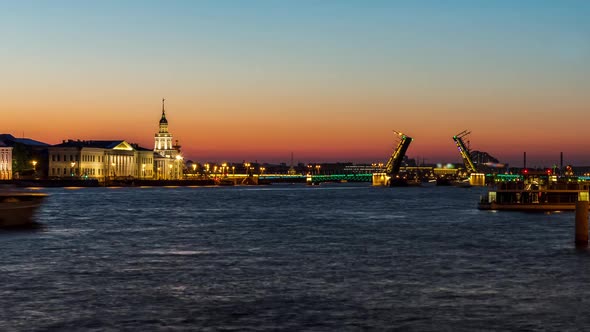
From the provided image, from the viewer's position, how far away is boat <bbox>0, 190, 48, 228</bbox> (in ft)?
142

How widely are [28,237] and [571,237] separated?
2338 centimetres

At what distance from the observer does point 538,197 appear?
60875 mm

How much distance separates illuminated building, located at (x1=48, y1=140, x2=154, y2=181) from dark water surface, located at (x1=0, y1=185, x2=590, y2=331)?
13336 centimetres

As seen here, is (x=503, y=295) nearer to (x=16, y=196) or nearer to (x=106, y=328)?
(x=106, y=328)

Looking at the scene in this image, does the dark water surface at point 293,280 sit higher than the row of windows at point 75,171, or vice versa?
the row of windows at point 75,171

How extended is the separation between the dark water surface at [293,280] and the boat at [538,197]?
18474 mm

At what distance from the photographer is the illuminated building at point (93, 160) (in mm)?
169625

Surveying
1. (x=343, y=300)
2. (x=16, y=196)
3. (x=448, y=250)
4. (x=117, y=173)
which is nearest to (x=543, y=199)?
(x=448, y=250)

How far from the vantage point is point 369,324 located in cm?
1641

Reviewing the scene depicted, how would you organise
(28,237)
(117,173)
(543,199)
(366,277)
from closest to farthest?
(366,277), (28,237), (543,199), (117,173)

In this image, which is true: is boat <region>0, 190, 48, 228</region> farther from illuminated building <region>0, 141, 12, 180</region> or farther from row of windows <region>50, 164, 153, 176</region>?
row of windows <region>50, 164, 153, 176</region>

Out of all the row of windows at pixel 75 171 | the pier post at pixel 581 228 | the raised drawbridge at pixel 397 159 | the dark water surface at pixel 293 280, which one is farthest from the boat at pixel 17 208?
the row of windows at pixel 75 171

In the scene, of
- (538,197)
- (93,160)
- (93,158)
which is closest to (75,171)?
(93,160)

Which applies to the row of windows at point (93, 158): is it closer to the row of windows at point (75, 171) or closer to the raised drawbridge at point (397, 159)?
the row of windows at point (75, 171)
